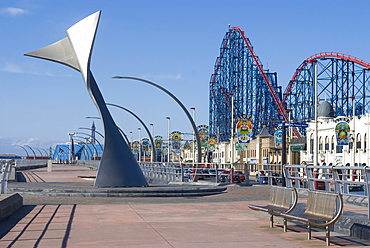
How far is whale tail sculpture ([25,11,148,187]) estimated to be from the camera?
2356 cm

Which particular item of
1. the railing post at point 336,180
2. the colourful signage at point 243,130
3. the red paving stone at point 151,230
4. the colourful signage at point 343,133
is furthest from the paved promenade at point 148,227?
the colourful signage at point 343,133

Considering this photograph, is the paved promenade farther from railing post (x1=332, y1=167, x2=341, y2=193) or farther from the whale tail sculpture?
the whale tail sculpture

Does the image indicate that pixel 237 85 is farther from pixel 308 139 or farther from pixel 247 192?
pixel 247 192

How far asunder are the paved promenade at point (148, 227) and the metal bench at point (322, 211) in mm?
365

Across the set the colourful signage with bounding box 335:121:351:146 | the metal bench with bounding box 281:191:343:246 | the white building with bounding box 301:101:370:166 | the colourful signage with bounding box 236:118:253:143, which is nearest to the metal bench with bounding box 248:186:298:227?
the metal bench with bounding box 281:191:343:246

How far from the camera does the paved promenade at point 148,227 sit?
383 inches

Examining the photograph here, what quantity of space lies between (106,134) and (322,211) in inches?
587

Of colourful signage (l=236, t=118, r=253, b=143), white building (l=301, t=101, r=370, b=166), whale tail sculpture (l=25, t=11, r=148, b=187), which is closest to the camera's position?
whale tail sculpture (l=25, t=11, r=148, b=187)

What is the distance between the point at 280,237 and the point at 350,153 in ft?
170

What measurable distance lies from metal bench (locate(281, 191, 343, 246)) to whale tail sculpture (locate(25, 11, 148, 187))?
44.6ft

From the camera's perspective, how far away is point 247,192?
23078mm

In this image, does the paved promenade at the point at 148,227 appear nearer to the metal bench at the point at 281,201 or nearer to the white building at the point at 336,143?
the metal bench at the point at 281,201

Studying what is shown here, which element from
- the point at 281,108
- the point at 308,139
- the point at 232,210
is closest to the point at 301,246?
the point at 232,210

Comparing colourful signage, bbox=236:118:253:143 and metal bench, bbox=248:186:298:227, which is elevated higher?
colourful signage, bbox=236:118:253:143
